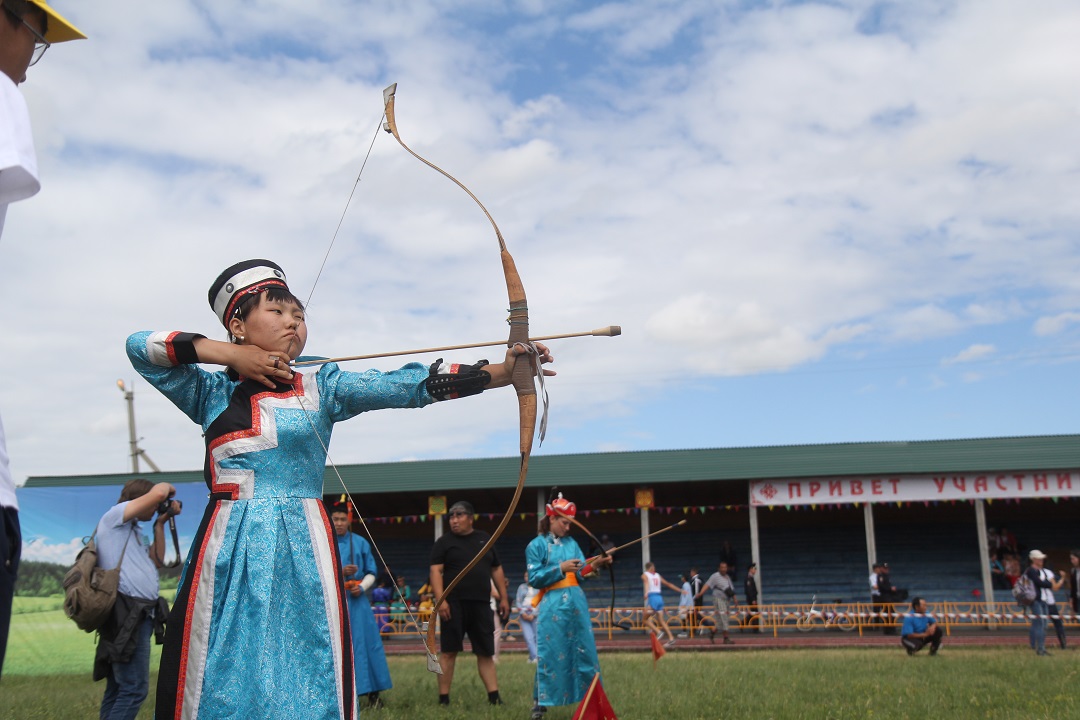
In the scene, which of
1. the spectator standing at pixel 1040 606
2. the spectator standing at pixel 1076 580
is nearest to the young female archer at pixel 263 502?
the spectator standing at pixel 1040 606

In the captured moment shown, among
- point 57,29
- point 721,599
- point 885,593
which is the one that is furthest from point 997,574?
point 57,29

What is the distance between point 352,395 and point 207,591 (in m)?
0.81

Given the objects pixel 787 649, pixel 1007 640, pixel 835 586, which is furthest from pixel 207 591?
pixel 835 586

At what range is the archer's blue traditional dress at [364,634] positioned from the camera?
834 cm

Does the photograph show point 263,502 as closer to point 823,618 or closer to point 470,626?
point 470,626

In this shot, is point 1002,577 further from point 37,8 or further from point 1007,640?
point 37,8

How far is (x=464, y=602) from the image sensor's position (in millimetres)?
9055

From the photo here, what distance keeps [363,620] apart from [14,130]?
7403 millimetres

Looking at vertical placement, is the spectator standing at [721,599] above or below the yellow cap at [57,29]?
below

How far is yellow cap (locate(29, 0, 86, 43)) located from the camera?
2.09 metres

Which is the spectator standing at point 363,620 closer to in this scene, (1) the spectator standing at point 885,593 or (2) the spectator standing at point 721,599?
(2) the spectator standing at point 721,599

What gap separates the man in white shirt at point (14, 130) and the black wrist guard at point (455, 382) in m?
1.71

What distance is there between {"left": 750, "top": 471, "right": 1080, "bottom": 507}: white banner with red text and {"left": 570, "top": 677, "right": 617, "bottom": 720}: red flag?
1659cm

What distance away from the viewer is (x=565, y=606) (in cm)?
816
